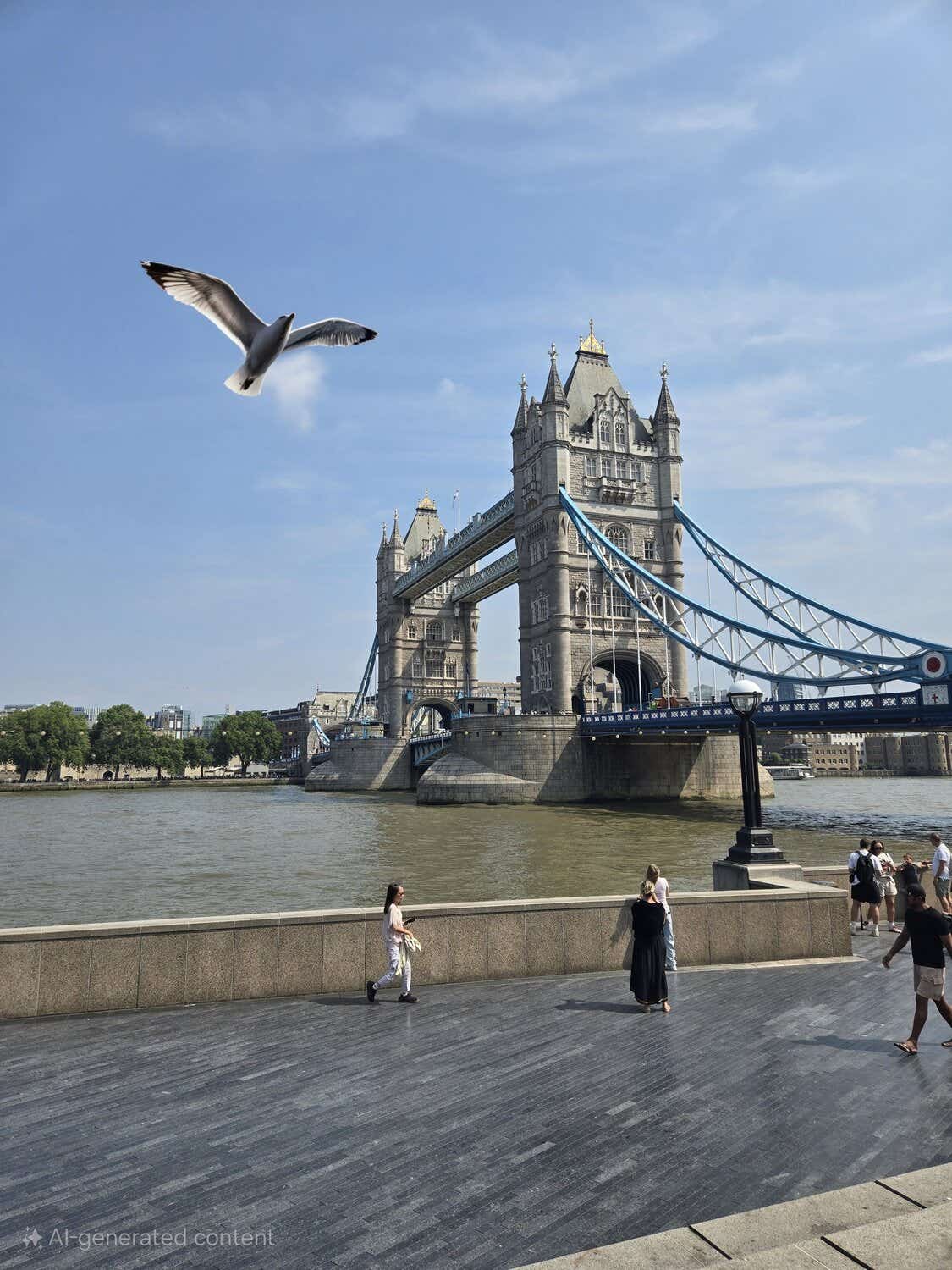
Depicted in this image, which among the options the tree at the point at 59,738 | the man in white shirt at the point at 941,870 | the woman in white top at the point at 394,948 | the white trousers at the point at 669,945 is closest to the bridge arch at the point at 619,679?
the man in white shirt at the point at 941,870

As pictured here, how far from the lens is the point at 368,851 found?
30.0 metres

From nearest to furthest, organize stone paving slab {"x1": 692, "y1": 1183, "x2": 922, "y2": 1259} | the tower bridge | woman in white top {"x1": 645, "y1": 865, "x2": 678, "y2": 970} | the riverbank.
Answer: stone paving slab {"x1": 692, "y1": 1183, "x2": 922, "y2": 1259} < woman in white top {"x1": 645, "y1": 865, "x2": 678, "y2": 970} < the tower bridge < the riverbank

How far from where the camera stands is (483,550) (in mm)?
79500

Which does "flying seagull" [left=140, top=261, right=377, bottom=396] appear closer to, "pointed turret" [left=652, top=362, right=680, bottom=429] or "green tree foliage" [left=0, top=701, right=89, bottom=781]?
"pointed turret" [left=652, top=362, right=680, bottom=429]

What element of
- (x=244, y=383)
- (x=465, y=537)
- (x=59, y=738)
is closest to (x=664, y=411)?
(x=465, y=537)

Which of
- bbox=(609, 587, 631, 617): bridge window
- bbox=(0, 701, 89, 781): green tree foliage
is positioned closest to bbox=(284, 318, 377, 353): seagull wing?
bbox=(609, 587, 631, 617): bridge window

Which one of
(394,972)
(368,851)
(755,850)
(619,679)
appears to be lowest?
(368,851)

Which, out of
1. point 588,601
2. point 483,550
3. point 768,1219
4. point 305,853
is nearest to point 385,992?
point 768,1219

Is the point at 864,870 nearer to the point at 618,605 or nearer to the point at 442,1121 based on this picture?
the point at 442,1121

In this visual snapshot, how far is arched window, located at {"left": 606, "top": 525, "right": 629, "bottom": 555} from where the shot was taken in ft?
198

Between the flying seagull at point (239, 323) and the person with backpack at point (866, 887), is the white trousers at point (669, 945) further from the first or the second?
the flying seagull at point (239, 323)

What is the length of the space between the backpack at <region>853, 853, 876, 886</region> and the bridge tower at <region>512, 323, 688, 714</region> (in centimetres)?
4353

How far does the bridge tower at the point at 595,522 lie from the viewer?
5797 cm

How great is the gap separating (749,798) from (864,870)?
72.7 inches
